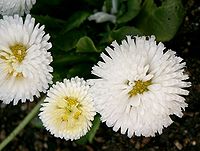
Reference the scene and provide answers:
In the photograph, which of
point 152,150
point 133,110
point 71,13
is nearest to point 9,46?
point 133,110

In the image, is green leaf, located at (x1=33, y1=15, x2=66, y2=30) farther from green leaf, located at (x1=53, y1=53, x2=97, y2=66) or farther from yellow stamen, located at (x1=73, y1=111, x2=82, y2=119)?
yellow stamen, located at (x1=73, y1=111, x2=82, y2=119)

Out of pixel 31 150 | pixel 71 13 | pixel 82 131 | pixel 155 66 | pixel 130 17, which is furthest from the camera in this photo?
pixel 31 150

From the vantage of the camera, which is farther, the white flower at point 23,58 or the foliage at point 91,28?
Result: the foliage at point 91,28

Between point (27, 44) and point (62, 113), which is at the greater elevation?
point (27, 44)

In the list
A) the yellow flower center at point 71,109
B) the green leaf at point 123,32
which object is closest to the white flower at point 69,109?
the yellow flower center at point 71,109

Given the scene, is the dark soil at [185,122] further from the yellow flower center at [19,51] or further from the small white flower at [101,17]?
the yellow flower center at [19,51]

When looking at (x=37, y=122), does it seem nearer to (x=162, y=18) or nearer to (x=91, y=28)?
(x=91, y=28)

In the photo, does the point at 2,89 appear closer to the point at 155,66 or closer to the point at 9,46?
the point at 9,46

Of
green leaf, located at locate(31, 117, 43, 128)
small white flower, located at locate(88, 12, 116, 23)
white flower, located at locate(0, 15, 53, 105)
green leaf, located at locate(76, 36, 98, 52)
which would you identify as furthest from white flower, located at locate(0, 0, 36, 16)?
green leaf, located at locate(31, 117, 43, 128)
